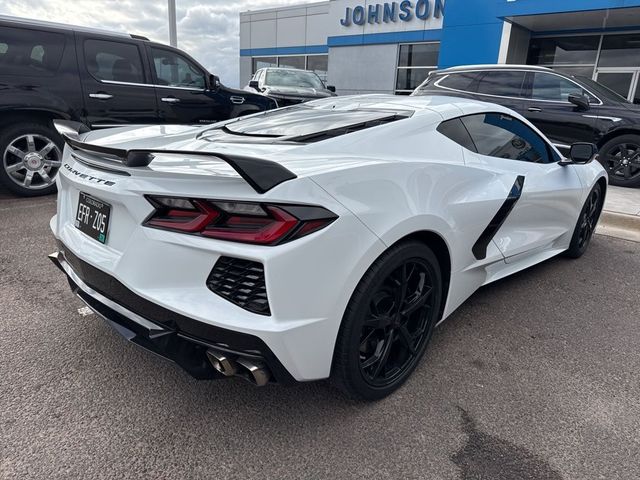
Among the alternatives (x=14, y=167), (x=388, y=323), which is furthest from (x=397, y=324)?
(x=14, y=167)

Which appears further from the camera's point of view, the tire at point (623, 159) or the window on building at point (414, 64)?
the window on building at point (414, 64)

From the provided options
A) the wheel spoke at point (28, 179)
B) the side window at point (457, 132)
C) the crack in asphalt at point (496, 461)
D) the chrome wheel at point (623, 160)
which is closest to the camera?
the crack in asphalt at point (496, 461)

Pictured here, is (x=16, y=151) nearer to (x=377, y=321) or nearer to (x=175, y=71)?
(x=175, y=71)

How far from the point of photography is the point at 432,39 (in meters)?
18.2

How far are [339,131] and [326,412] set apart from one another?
4.35ft

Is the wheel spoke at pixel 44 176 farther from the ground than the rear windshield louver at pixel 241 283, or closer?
closer

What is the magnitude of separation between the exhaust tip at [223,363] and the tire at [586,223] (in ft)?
11.4

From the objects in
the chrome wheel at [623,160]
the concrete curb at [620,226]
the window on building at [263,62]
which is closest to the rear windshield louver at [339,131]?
the concrete curb at [620,226]

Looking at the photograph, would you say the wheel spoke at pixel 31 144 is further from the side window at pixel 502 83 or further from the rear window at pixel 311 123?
the side window at pixel 502 83

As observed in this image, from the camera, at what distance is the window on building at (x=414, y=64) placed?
18734 millimetres

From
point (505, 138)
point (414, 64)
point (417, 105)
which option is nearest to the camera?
point (417, 105)

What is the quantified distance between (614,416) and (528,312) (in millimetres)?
1112

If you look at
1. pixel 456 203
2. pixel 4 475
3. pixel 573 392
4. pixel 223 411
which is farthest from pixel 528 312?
pixel 4 475

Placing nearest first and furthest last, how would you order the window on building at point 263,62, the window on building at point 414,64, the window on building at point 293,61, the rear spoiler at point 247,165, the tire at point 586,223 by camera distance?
1. the rear spoiler at point 247,165
2. the tire at point 586,223
3. the window on building at point 414,64
4. the window on building at point 293,61
5. the window on building at point 263,62
